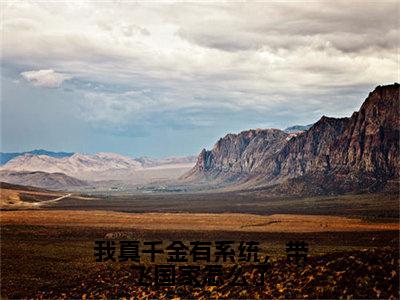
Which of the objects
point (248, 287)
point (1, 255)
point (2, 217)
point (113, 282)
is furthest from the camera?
point (2, 217)

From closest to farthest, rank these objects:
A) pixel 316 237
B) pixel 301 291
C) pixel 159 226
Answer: pixel 301 291 → pixel 316 237 → pixel 159 226

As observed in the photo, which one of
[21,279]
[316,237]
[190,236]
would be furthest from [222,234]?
[21,279]

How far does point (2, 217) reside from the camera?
135250 millimetres

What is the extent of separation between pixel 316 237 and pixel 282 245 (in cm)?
1510

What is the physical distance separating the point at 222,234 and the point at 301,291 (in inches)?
2553

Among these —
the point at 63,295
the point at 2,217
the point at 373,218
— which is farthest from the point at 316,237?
the point at 2,217

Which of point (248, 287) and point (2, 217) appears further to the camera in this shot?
point (2, 217)

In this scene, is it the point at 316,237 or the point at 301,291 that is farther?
the point at 316,237

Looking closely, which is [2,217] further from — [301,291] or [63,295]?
[301,291]

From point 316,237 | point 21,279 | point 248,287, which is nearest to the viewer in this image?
point 248,287

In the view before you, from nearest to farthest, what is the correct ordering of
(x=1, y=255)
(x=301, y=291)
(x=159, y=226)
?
(x=301, y=291), (x=1, y=255), (x=159, y=226)

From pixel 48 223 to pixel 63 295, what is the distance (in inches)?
3008

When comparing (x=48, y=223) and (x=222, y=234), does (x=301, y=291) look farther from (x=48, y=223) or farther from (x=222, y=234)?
(x=48, y=223)

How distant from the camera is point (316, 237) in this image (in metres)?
98.4
